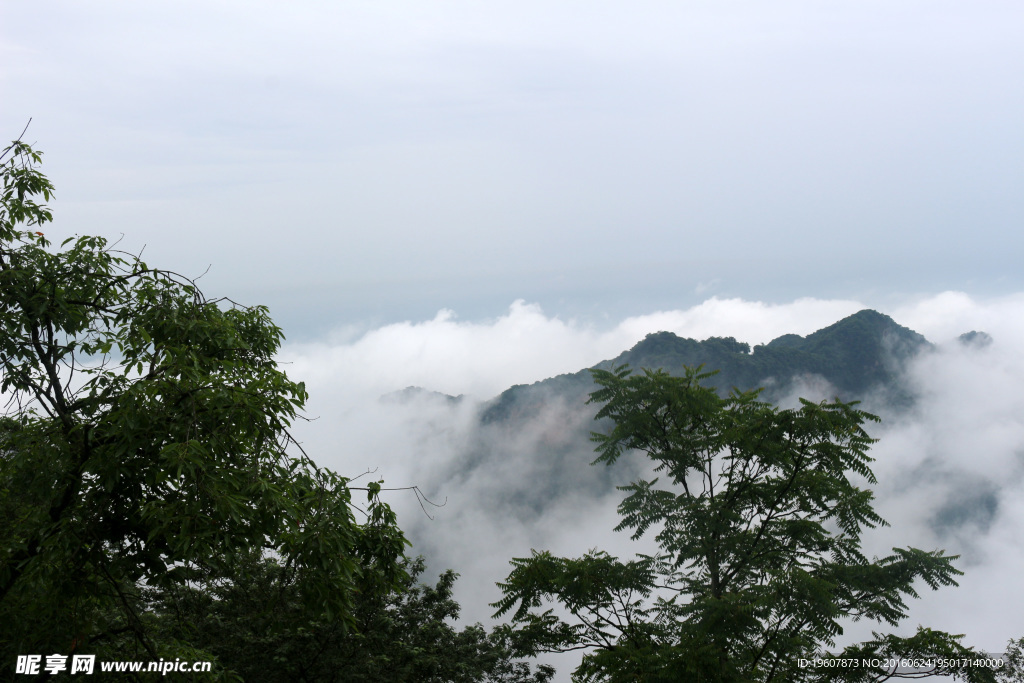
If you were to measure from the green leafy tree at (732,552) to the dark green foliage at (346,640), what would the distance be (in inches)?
66.3

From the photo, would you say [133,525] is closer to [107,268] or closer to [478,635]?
[107,268]

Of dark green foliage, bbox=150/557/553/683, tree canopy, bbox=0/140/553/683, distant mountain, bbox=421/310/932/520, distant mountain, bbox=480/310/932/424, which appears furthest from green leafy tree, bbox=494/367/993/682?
distant mountain, bbox=480/310/932/424

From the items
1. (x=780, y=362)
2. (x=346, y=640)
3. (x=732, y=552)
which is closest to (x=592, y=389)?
(x=780, y=362)

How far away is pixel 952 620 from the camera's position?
60938 millimetres

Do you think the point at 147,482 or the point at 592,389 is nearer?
the point at 147,482

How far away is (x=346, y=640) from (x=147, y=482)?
798 cm

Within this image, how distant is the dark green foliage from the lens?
11.1 metres

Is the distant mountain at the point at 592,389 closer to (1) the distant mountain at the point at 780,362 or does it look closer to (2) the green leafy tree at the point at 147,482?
(1) the distant mountain at the point at 780,362

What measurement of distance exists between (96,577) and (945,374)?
109 meters

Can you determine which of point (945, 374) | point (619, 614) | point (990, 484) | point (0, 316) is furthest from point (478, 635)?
point (945, 374)

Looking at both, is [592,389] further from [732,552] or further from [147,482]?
[147,482]

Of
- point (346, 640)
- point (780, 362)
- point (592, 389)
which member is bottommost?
point (346, 640)

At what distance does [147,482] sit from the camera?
4582mm

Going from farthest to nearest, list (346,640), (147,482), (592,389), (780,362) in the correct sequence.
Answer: (780,362) → (592,389) → (346,640) → (147,482)
